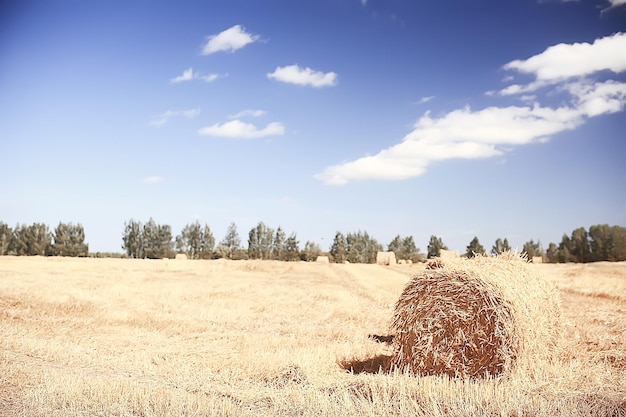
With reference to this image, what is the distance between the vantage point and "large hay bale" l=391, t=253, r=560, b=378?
24.8 feet

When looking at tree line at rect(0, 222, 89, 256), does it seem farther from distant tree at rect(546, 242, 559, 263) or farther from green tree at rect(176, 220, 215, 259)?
distant tree at rect(546, 242, 559, 263)

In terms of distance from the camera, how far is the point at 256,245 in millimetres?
83375

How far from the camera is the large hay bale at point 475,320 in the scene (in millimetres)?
7566

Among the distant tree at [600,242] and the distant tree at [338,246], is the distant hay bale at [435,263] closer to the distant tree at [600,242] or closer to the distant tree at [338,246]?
→ the distant tree at [600,242]

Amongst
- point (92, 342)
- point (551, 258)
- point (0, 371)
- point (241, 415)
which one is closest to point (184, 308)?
point (92, 342)

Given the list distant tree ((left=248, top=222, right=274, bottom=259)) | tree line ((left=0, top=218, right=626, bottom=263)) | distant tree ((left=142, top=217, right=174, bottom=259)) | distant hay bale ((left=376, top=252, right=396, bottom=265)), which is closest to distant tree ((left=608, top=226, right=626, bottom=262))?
tree line ((left=0, top=218, right=626, bottom=263))

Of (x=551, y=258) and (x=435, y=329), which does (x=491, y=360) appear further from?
(x=551, y=258)

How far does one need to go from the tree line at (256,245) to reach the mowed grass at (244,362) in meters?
48.8

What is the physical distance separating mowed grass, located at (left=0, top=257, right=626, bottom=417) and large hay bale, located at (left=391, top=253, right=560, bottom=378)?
1.31 feet

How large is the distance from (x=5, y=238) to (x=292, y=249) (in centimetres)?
4013

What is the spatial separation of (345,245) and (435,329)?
7538 cm

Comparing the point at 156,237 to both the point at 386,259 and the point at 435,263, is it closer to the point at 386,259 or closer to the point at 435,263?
the point at 386,259

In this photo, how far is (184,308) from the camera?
15.2 m

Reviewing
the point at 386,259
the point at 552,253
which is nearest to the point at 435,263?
the point at 386,259
